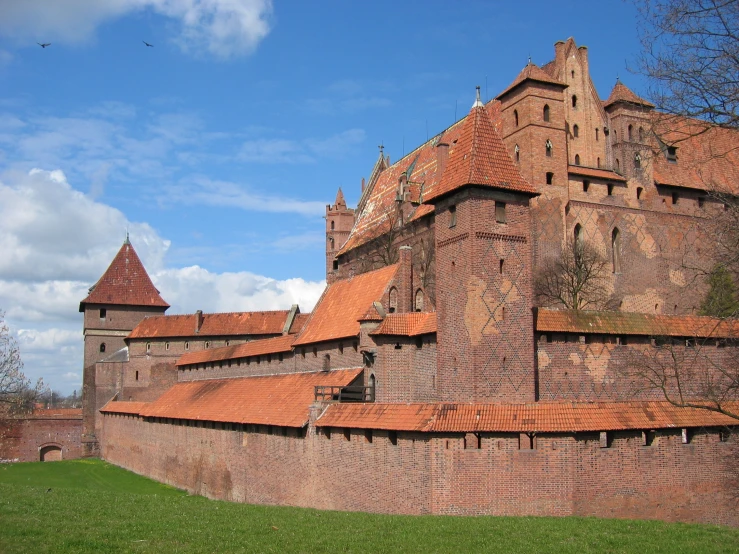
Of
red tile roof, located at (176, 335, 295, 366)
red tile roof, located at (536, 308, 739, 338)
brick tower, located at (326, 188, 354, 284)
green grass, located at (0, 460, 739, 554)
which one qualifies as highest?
brick tower, located at (326, 188, 354, 284)

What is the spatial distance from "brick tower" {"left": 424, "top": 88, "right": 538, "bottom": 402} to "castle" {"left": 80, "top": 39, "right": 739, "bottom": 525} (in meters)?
0.05

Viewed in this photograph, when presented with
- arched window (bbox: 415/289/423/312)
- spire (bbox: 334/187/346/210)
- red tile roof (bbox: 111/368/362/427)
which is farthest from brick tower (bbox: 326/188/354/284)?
arched window (bbox: 415/289/423/312)

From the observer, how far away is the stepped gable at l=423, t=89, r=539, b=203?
22.2 meters

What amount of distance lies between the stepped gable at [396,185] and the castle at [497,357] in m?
0.25

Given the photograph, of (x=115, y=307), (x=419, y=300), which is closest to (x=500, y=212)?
(x=419, y=300)

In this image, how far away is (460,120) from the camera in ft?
140

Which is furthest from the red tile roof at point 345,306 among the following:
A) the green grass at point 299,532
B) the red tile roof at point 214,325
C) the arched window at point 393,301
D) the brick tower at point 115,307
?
the brick tower at point 115,307

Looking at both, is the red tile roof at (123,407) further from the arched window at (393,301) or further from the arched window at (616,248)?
the arched window at (616,248)

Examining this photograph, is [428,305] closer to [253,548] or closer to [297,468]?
[297,468]

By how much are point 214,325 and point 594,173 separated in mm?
29120

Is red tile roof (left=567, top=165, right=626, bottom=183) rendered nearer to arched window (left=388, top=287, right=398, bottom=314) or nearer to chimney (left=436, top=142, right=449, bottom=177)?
chimney (left=436, top=142, right=449, bottom=177)

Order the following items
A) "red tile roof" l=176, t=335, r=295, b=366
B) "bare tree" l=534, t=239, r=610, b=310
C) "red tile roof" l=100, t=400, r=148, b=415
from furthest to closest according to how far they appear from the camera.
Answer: "red tile roof" l=100, t=400, r=148, b=415, "red tile roof" l=176, t=335, r=295, b=366, "bare tree" l=534, t=239, r=610, b=310

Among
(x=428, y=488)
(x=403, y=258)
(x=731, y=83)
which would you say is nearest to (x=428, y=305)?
(x=403, y=258)

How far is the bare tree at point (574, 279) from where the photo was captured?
32.7 meters
